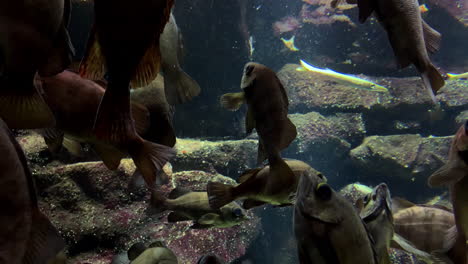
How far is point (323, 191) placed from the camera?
1.12m

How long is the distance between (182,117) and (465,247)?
8894mm

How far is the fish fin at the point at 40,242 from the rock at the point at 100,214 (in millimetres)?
2842

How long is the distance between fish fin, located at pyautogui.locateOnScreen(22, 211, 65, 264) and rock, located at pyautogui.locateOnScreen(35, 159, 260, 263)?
2.84m

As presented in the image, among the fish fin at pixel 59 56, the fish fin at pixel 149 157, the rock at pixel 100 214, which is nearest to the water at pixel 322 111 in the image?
the rock at pixel 100 214

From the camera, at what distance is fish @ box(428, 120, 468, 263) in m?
1.52

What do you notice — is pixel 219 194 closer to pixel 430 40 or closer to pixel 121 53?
pixel 121 53

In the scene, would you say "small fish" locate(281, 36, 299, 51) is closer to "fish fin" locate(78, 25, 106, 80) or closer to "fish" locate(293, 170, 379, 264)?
"fish" locate(293, 170, 379, 264)

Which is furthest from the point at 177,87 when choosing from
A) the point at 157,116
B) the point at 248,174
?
the point at 248,174

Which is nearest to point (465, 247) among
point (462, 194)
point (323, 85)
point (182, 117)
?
point (462, 194)

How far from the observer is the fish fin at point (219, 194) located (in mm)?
1868

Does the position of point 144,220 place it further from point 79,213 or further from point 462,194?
point 462,194

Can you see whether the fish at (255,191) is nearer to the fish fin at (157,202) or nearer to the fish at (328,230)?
the fish at (328,230)

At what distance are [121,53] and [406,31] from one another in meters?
1.17

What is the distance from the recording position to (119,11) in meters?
0.76
